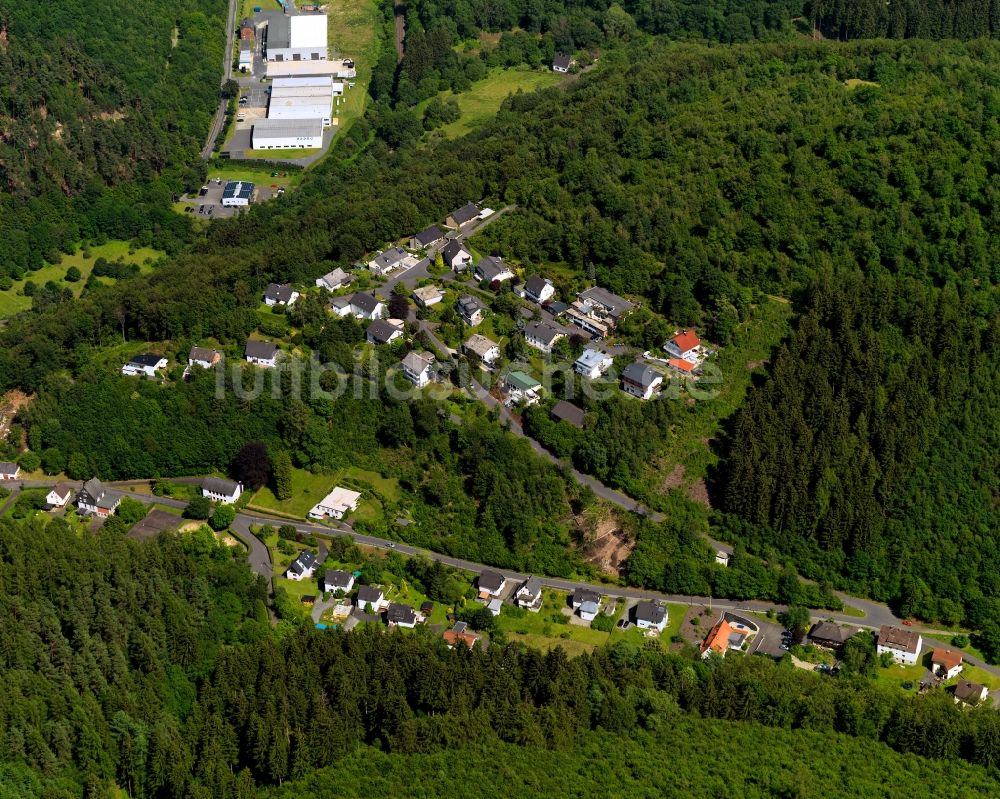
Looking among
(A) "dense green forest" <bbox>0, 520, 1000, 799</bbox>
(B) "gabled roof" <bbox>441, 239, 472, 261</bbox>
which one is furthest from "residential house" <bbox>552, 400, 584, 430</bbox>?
(A) "dense green forest" <bbox>0, 520, 1000, 799</bbox>

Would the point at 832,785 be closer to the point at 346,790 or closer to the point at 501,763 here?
the point at 501,763

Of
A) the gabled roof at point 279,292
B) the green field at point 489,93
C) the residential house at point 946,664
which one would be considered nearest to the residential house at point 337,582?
the gabled roof at point 279,292

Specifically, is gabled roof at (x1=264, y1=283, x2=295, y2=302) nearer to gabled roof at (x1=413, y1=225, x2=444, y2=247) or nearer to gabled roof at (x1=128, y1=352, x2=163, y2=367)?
gabled roof at (x1=128, y1=352, x2=163, y2=367)

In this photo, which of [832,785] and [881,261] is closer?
[832,785]

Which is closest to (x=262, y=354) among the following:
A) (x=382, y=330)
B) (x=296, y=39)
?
(x=382, y=330)

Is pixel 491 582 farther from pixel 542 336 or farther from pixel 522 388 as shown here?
pixel 542 336

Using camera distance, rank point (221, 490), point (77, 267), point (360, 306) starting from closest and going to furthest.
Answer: point (221, 490)
point (360, 306)
point (77, 267)

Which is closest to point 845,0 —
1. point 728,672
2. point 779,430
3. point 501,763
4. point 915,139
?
point 915,139

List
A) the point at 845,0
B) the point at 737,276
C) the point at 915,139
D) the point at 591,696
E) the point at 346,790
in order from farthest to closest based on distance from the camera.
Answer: the point at 845,0 < the point at 915,139 < the point at 737,276 < the point at 591,696 < the point at 346,790
